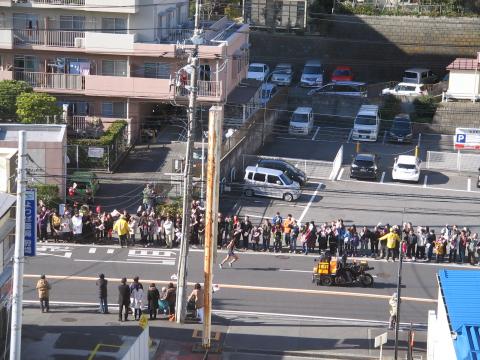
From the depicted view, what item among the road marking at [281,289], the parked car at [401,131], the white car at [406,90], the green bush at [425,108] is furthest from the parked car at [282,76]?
the road marking at [281,289]

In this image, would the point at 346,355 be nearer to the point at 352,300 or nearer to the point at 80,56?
the point at 352,300

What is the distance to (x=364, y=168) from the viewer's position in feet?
169

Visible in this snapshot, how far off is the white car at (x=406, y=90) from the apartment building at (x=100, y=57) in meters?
15.5

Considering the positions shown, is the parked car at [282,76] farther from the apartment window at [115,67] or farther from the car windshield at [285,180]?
the car windshield at [285,180]

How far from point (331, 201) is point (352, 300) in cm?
1255

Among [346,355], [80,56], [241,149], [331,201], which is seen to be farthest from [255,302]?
[80,56]

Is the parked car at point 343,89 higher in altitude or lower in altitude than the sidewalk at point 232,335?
higher

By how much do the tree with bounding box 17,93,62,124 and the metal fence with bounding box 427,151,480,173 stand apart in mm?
18972

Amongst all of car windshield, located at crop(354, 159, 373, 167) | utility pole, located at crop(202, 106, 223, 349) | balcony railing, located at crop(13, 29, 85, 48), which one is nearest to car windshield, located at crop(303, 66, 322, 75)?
car windshield, located at crop(354, 159, 373, 167)

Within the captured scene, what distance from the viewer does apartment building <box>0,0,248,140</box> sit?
51.6 m

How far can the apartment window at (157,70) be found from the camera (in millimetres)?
52031

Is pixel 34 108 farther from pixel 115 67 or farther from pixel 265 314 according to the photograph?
pixel 265 314

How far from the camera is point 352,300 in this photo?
118 ft

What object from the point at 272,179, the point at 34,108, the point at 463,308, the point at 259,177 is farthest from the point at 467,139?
the point at 463,308
